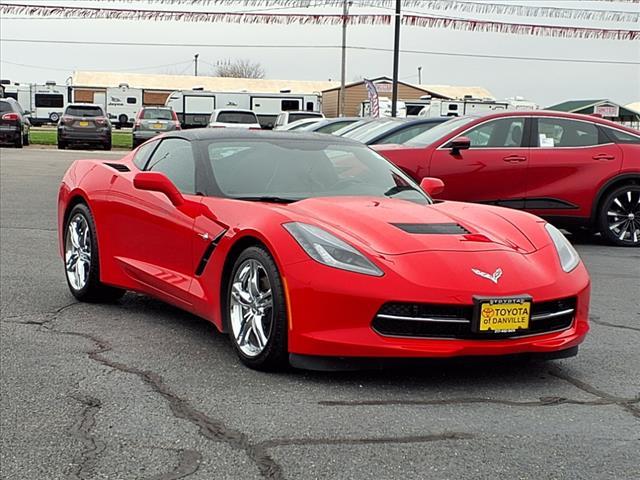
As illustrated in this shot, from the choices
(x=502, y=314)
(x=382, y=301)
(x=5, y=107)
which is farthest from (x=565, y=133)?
(x=5, y=107)

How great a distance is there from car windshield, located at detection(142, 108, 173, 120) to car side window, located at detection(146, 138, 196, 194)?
26.1m

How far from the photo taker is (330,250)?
175 inches

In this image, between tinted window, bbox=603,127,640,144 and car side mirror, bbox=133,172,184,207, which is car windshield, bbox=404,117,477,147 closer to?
tinted window, bbox=603,127,640,144

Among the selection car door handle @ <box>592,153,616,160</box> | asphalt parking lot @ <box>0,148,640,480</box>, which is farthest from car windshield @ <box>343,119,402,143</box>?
asphalt parking lot @ <box>0,148,640,480</box>

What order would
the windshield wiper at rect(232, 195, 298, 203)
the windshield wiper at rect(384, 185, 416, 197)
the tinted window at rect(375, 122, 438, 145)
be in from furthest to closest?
the tinted window at rect(375, 122, 438, 145), the windshield wiper at rect(384, 185, 416, 197), the windshield wiper at rect(232, 195, 298, 203)

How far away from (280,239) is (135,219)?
66.5 inches

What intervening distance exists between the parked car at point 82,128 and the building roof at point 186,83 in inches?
1263

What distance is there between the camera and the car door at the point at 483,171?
10.2 metres

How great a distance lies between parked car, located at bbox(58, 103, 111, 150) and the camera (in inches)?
1201

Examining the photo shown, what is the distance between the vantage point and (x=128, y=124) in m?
55.4

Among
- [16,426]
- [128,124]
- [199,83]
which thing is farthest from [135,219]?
[199,83]

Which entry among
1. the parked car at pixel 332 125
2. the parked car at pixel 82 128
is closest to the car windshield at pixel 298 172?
the parked car at pixel 332 125

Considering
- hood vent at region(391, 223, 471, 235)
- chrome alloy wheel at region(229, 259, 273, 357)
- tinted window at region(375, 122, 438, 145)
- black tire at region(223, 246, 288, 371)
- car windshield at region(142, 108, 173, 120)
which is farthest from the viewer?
car windshield at region(142, 108, 173, 120)

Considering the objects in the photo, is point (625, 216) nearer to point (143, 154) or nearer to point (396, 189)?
point (396, 189)
